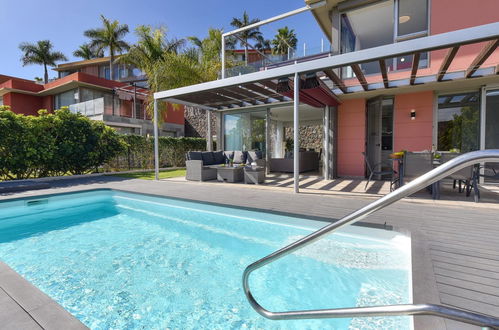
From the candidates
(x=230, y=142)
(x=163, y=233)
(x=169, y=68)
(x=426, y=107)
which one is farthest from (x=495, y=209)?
(x=169, y=68)

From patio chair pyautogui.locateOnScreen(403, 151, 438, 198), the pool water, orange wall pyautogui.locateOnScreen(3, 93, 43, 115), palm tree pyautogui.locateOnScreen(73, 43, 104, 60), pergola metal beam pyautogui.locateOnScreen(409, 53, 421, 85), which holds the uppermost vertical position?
palm tree pyautogui.locateOnScreen(73, 43, 104, 60)

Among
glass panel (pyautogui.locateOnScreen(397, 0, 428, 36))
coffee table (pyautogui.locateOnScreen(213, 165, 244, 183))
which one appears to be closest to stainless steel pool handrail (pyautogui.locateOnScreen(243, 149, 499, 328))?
Result: coffee table (pyautogui.locateOnScreen(213, 165, 244, 183))

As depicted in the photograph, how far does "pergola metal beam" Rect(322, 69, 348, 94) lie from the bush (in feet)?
31.9

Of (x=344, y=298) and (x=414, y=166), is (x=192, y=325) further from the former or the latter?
(x=414, y=166)

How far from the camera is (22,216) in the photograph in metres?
5.51

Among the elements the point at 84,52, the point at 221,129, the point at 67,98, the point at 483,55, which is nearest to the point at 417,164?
the point at 483,55

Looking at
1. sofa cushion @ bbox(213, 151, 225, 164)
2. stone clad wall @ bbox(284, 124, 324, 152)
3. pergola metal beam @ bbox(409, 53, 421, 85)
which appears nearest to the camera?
pergola metal beam @ bbox(409, 53, 421, 85)

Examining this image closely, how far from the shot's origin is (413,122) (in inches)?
318

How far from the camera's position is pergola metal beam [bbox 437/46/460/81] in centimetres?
464

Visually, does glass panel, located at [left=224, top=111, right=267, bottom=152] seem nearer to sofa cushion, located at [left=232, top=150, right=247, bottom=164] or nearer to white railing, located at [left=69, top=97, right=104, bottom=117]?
sofa cushion, located at [left=232, top=150, right=247, bottom=164]

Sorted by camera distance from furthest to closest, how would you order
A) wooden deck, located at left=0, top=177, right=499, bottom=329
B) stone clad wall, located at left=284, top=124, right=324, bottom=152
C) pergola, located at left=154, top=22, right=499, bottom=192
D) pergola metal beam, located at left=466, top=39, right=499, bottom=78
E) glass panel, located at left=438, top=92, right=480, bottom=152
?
stone clad wall, located at left=284, top=124, right=324, bottom=152
glass panel, located at left=438, top=92, right=480, bottom=152
pergola metal beam, located at left=466, top=39, right=499, bottom=78
pergola, located at left=154, top=22, right=499, bottom=192
wooden deck, located at left=0, top=177, right=499, bottom=329

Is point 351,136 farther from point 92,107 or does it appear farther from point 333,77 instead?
point 92,107

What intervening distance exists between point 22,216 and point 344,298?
6.77 m

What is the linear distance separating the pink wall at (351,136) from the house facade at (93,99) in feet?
41.8
